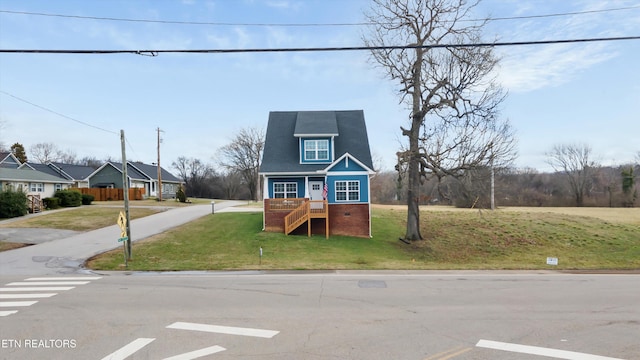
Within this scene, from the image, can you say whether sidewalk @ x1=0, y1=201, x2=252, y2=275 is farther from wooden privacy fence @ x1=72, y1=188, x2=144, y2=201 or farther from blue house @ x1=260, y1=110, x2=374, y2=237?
wooden privacy fence @ x1=72, y1=188, x2=144, y2=201

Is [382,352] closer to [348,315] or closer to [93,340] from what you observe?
[348,315]

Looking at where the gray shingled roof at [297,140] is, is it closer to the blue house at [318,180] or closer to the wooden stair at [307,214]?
the blue house at [318,180]

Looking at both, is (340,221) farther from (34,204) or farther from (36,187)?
(36,187)

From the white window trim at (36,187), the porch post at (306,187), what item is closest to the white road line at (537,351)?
the porch post at (306,187)

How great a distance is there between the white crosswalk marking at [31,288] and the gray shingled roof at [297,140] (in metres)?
16.0

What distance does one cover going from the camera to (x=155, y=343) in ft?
21.5

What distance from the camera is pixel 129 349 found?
629 cm

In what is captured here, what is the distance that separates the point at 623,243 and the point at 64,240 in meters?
36.9

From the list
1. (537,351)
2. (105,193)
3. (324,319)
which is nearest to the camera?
(537,351)

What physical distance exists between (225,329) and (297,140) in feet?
78.7

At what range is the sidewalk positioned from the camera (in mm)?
15000

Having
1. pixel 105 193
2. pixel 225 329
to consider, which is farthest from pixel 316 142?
pixel 105 193

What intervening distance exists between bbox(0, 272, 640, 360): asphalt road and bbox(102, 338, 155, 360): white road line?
17mm

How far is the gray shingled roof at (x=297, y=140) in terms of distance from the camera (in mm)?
28344
